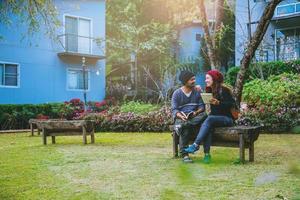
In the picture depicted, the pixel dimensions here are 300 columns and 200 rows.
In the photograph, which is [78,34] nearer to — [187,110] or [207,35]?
[207,35]

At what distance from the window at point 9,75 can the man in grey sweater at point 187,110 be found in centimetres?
1496

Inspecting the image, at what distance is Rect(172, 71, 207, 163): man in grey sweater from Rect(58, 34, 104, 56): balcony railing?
51.9 ft

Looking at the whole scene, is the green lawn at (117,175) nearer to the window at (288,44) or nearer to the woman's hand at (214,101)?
the woman's hand at (214,101)

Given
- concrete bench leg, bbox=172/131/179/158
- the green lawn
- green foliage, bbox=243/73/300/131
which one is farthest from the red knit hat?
green foliage, bbox=243/73/300/131

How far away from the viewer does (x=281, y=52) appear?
2284 centimetres

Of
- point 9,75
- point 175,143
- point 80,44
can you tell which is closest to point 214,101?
point 175,143

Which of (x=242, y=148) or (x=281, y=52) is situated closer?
(x=242, y=148)

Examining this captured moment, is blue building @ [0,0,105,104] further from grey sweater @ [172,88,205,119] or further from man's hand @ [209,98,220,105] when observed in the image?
man's hand @ [209,98,220,105]

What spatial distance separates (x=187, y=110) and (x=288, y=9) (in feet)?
57.7

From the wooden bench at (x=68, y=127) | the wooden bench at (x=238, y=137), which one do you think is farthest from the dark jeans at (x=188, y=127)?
the wooden bench at (x=68, y=127)

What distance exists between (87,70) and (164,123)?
35.1 feet

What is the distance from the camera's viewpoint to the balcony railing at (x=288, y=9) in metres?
22.6

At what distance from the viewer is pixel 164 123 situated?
1462 centimetres

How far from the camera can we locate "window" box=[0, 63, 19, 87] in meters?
20.6
